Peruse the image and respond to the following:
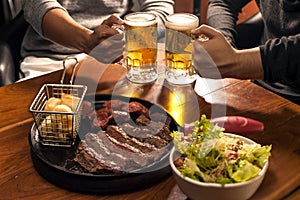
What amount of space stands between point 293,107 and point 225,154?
0.46 meters

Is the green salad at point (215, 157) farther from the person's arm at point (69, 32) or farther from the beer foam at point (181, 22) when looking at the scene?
the person's arm at point (69, 32)

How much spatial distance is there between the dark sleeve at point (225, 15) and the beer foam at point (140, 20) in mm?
516

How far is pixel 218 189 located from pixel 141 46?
641mm

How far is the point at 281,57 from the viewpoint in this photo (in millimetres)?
1458

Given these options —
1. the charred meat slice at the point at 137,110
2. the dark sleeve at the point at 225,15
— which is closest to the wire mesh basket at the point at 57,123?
the charred meat slice at the point at 137,110

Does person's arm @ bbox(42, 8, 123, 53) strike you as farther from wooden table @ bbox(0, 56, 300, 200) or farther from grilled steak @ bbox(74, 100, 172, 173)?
grilled steak @ bbox(74, 100, 172, 173)

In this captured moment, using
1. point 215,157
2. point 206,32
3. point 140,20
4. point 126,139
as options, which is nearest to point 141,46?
point 140,20

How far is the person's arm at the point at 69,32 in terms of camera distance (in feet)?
5.25

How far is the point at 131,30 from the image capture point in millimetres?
1396

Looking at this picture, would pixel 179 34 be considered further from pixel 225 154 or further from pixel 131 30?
pixel 225 154

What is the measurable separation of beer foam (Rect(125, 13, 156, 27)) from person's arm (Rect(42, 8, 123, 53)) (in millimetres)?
163

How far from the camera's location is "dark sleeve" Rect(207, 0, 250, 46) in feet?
6.15

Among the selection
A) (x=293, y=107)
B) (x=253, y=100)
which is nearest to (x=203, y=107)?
(x=253, y=100)

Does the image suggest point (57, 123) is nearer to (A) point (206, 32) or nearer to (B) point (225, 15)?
(A) point (206, 32)
